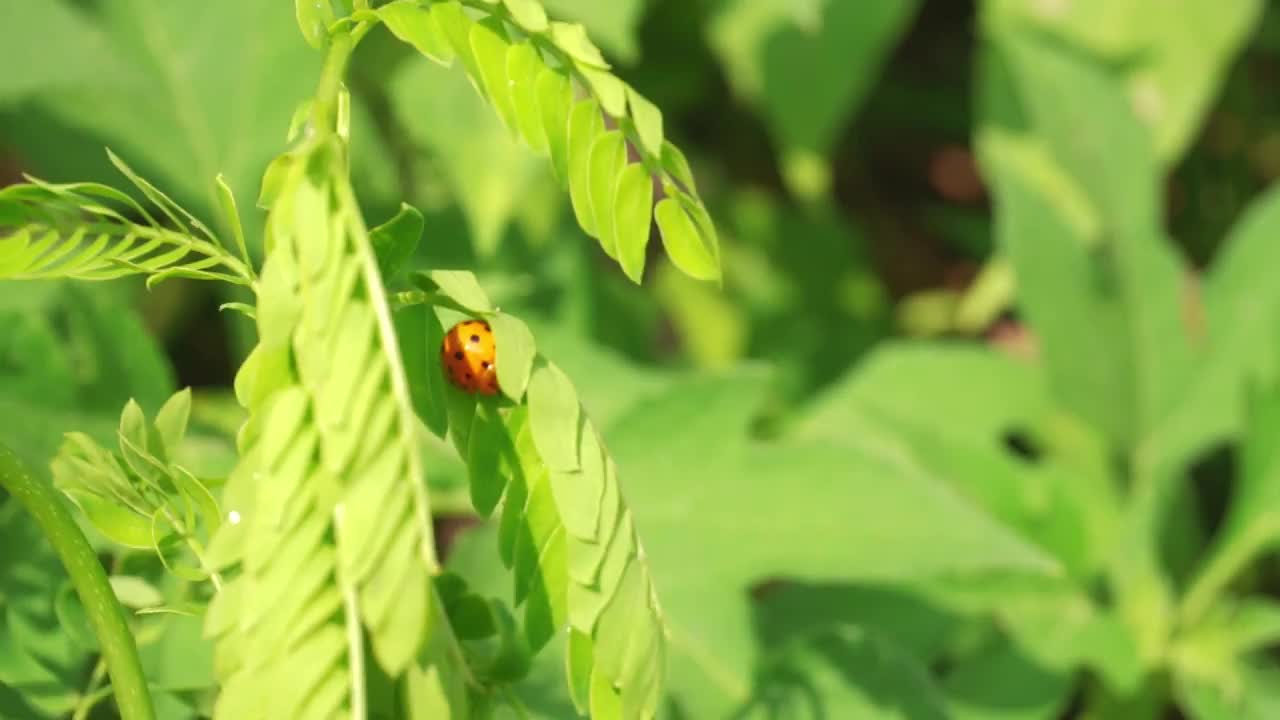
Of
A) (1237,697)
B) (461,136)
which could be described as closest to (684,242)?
(461,136)

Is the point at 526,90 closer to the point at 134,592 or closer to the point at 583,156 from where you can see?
the point at 583,156

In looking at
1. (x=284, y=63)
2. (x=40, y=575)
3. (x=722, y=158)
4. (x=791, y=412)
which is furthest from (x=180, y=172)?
(x=722, y=158)

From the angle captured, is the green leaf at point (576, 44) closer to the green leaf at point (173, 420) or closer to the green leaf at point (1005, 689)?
the green leaf at point (173, 420)

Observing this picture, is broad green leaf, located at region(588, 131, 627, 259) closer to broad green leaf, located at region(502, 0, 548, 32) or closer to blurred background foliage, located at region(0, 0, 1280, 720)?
broad green leaf, located at region(502, 0, 548, 32)

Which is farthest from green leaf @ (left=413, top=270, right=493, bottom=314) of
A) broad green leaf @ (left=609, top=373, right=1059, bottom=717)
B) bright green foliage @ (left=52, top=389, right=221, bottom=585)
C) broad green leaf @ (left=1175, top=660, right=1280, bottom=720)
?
broad green leaf @ (left=1175, top=660, right=1280, bottom=720)

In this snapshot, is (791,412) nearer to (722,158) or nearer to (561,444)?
(722,158)
